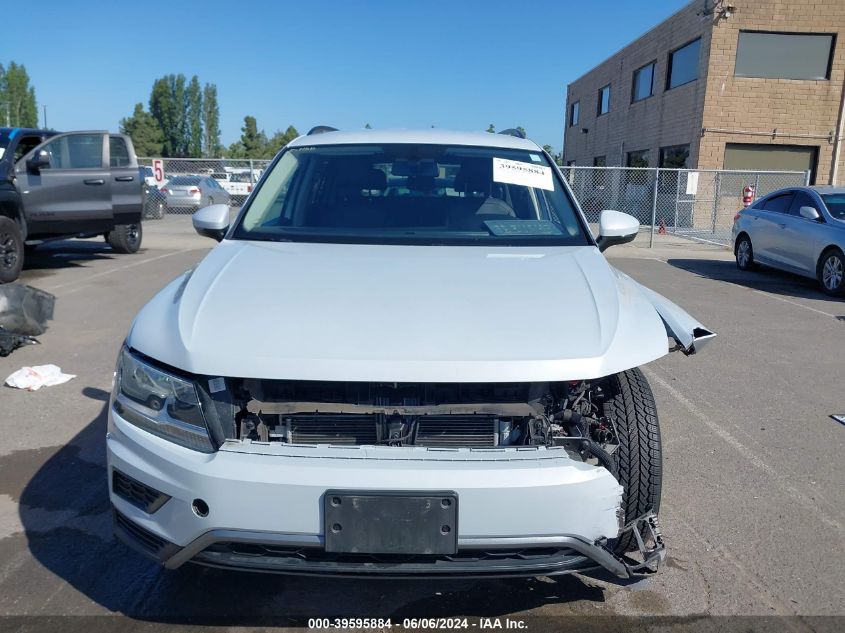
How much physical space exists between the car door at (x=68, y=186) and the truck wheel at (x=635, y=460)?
9316 mm

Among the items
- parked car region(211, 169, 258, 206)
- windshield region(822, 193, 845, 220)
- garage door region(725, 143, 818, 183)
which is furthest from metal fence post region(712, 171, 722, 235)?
parked car region(211, 169, 258, 206)

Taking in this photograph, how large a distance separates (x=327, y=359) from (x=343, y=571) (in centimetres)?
64

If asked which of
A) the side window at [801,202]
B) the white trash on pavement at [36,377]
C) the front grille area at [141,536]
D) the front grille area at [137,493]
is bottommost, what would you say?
the white trash on pavement at [36,377]

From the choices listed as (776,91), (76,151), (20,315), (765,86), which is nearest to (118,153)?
(76,151)

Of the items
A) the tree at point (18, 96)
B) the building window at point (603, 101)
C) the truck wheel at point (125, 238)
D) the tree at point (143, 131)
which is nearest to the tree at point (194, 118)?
the tree at point (143, 131)

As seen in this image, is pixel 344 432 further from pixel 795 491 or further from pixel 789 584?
pixel 795 491

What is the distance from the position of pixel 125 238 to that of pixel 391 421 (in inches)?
460

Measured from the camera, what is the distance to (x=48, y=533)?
3.18m

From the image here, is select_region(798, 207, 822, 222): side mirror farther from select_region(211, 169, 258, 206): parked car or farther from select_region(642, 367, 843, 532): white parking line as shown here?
select_region(211, 169, 258, 206): parked car

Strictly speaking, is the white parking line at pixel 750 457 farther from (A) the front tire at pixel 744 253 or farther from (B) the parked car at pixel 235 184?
(B) the parked car at pixel 235 184

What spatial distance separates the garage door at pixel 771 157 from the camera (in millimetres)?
21266

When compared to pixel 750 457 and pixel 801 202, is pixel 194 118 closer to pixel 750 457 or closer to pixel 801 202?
pixel 801 202

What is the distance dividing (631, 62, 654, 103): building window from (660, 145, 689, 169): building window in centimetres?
263

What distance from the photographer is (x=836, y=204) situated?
10.4m
